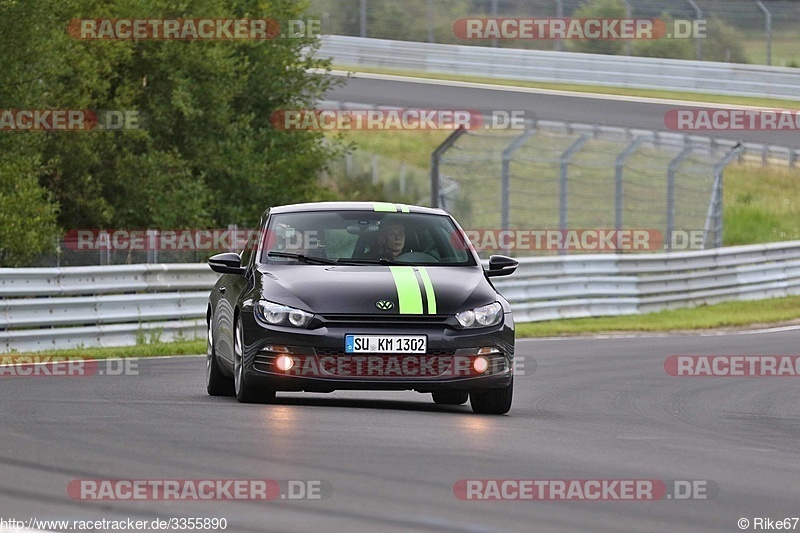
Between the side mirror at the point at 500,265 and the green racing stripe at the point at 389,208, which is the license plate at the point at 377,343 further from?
the green racing stripe at the point at 389,208

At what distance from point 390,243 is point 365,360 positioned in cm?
130

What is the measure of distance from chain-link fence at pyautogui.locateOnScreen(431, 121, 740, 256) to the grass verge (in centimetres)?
139

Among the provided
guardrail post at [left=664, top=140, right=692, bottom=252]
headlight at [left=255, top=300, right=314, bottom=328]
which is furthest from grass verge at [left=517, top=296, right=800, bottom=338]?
headlight at [left=255, top=300, right=314, bottom=328]

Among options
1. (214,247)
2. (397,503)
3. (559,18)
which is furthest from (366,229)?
(559,18)

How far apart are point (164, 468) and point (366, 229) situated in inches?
166

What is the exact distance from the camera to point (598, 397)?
1289 centimetres

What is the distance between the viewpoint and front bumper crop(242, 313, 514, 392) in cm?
1045

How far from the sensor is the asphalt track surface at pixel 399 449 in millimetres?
6523

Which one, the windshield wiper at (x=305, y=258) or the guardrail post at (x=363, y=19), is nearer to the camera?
the windshield wiper at (x=305, y=258)

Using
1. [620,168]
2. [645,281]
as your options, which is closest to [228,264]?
[620,168]

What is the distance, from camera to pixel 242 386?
11.0 meters

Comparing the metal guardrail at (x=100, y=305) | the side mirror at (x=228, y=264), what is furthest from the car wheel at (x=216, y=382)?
the metal guardrail at (x=100, y=305)

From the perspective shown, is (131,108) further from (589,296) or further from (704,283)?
(704,283)
